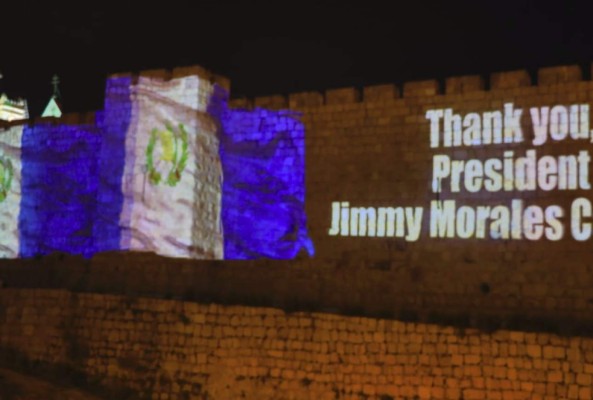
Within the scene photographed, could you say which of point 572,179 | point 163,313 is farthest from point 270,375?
point 572,179

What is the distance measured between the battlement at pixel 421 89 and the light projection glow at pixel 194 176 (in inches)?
10.6

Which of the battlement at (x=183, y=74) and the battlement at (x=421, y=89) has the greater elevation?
the battlement at (x=183, y=74)

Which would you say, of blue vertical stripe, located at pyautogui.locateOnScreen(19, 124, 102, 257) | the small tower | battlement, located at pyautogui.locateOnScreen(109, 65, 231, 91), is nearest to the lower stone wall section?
blue vertical stripe, located at pyautogui.locateOnScreen(19, 124, 102, 257)

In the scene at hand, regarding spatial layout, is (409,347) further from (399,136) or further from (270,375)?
(399,136)

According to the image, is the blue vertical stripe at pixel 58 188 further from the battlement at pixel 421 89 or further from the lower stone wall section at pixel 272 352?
the battlement at pixel 421 89

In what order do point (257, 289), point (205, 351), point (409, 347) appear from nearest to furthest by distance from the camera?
point (409, 347) < point (205, 351) < point (257, 289)

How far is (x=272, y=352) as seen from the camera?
10.5 metres

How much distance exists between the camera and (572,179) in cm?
1100

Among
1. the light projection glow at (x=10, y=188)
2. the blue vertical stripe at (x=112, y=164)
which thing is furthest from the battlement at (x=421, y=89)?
the light projection glow at (x=10, y=188)

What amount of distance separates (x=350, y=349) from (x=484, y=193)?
3.40 metres

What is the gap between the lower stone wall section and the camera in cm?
925

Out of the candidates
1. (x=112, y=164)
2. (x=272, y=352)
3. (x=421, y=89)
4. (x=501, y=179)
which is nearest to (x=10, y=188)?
(x=112, y=164)

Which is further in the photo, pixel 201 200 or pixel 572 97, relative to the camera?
pixel 201 200

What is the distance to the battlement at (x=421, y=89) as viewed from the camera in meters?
11.3
